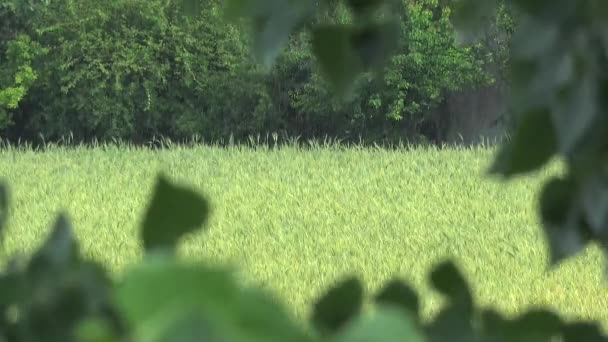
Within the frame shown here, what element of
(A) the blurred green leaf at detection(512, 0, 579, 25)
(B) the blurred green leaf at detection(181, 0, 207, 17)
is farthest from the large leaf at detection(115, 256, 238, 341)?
(B) the blurred green leaf at detection(181, 0, 207, 17)

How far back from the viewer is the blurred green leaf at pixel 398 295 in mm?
654

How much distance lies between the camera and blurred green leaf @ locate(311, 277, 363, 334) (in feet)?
1.99

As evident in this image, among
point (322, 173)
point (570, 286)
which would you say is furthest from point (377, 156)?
point (570, 286)

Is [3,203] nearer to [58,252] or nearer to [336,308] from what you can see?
[58,252]

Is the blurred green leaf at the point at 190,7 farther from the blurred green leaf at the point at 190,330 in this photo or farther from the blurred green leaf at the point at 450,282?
the blurred green leaf at the point at 190,330

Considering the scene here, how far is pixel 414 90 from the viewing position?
1675 cm

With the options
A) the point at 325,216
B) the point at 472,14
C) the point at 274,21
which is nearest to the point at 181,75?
the point at 325,216

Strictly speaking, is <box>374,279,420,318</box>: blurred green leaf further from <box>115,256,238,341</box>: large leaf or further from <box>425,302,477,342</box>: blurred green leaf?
<box>115,256,238,341</box>: large leaf

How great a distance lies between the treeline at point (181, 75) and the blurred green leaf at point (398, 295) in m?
15.0

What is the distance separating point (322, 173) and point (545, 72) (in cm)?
966

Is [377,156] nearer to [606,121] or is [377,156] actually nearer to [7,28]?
[7,28]

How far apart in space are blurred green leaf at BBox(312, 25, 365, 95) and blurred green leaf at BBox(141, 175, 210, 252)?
19 cm

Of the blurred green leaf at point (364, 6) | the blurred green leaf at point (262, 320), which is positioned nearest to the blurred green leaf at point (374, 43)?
the blurred green leaf at point (364, 6)

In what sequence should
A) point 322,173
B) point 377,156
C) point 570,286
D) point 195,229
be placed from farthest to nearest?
point 377,156, point 322,173, point 570,286, point 195,229
